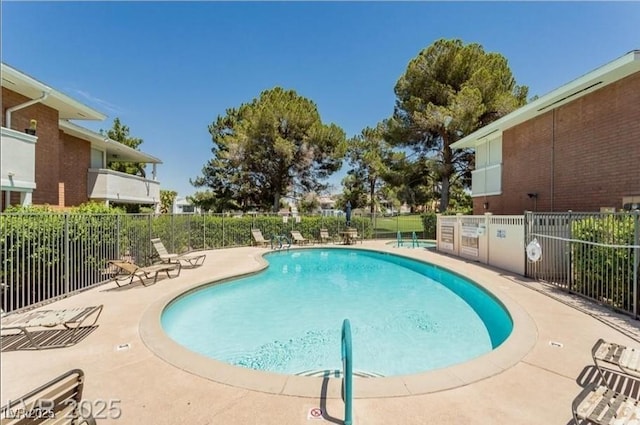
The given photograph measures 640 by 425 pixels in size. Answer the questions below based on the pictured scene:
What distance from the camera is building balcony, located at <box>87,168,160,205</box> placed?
46.8 ft

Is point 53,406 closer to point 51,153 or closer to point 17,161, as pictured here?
point 17,161

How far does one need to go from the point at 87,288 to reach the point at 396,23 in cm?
1486

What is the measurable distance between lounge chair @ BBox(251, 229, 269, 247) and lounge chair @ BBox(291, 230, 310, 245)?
174 centimetres

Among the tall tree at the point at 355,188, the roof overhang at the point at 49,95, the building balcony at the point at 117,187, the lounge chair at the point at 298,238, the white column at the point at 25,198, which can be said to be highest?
the roof overhang at the point at 49,95

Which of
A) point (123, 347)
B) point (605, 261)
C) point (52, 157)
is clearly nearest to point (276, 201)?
point (52, 157)

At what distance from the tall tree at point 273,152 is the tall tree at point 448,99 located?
5.77 meters

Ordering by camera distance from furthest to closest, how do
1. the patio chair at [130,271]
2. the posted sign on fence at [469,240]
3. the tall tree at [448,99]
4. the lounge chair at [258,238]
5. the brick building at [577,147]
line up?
the tall tree at [448,99] → the lounge chair at [258,238] → the posted sign on fence at [469,240] → the brick building at [577,147] → the patio chair at [130,271]

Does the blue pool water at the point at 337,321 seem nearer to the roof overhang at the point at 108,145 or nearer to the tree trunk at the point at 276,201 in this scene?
the roof overhang at the point at 108,145

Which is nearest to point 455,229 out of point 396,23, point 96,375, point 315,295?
point 315,295

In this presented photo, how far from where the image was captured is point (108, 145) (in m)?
15.2

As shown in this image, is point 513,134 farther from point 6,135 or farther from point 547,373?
point 6,135

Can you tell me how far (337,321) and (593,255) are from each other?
5582mm

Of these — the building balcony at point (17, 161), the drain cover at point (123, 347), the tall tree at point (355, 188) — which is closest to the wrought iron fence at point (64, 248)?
the drain cover at point (123, 347)

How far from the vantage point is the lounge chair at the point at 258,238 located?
16.7 meters
